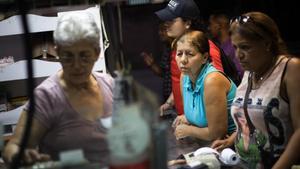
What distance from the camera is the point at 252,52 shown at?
130cm

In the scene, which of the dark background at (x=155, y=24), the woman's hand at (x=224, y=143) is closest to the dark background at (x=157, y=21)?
the dark background at (x=155, y=24)

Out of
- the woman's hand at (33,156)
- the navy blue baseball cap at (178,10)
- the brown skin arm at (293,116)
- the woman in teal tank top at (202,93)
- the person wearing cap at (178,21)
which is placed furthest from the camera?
the navy blue baseball cap at (178,10)

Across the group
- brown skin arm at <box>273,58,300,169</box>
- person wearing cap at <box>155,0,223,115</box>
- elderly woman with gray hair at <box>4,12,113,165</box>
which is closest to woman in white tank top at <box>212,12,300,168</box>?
brown skin arm at <box>273,58,300,169</box>

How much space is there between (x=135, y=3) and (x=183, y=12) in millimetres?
975

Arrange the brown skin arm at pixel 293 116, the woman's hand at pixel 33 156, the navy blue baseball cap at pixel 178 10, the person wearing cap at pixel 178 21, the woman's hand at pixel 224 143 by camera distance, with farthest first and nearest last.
Result: the navy blue baseball cap at pixel 178 10, the person wearing cap at pixel 178 21, the woman's hand at pixel 224 143, the brown skin arm at pixel 293 116, the woman's hand at pixel 33 156

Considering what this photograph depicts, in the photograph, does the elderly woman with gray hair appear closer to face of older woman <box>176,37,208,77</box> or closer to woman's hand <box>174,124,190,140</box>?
woman's hand <box>174,124,190,140</box>

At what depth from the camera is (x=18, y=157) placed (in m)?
0.72

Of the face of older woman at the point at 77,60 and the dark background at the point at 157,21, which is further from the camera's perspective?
→ the dark background at the point at 157,21

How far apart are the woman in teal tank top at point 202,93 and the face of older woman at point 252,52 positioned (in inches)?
8.8

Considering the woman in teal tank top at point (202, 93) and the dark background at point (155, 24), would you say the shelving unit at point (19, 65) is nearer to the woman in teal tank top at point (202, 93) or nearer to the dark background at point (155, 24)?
the dark background at point (155, 24)

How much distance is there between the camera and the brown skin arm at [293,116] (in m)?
1.26

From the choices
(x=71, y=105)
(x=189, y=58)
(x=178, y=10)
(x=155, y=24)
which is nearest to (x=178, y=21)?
(x=178, y=10)

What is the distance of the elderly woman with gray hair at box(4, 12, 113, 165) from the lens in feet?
2.46

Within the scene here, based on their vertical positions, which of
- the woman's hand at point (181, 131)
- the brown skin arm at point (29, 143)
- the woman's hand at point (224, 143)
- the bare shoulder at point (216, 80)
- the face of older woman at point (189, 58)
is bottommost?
the woman's hand at point (224, 143)
